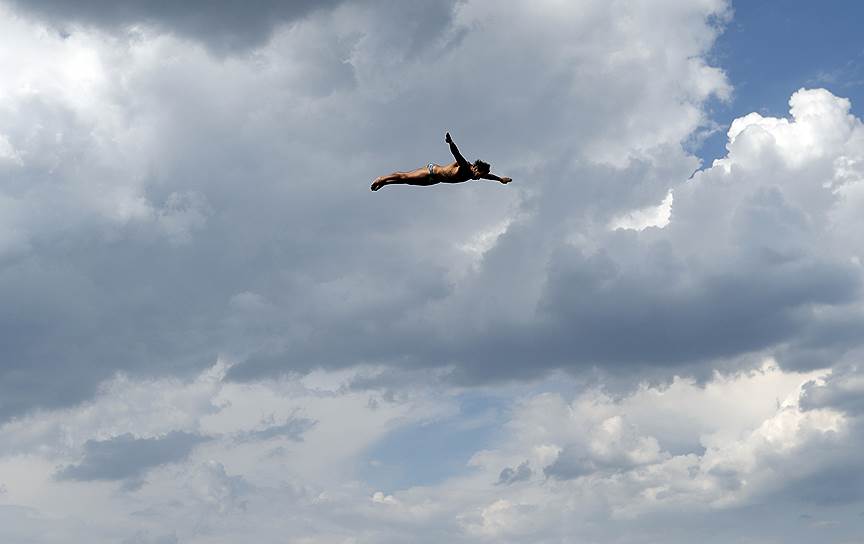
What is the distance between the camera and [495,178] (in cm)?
9825

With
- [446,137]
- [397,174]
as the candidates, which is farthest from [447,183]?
[446,137]

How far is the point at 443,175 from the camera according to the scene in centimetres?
9938

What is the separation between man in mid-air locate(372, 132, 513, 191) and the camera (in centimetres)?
9744

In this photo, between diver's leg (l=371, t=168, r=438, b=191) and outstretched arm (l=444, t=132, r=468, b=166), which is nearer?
outstretched arm (l=444, t=132, r=468, b=166)

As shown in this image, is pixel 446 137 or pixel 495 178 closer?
pixel 446 137

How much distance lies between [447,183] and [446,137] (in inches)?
486

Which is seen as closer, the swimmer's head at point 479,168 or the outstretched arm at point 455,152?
the outstretched arm at point 455,152

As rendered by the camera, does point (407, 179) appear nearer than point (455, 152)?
No

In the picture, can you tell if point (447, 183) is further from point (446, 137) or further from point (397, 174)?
point (446, 137)

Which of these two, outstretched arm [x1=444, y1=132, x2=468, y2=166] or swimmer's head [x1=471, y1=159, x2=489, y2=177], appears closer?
outstretched arm [x1=444, y1=132, x2=468, y2=166]

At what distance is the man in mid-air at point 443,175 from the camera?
9744cm

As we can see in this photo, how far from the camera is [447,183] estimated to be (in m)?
101

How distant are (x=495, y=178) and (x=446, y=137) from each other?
1038cm

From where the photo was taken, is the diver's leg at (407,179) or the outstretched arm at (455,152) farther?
the diver's leg at (407,179)
